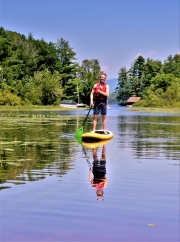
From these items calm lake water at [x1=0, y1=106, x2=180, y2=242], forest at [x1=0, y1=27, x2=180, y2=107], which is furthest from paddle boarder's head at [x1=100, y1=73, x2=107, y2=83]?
forest at [x1=0, y1=27, x2=180, y2=107]

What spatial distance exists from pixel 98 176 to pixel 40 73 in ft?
233

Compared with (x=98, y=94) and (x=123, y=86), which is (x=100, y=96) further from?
(x=123, y=86)

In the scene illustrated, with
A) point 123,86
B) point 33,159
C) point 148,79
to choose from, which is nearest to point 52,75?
point 148,79

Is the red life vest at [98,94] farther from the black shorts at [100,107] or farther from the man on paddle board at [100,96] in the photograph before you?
the black shorts at [100,107]

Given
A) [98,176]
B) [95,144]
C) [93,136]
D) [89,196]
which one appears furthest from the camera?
[93,136]

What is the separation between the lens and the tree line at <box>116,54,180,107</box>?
301 feet

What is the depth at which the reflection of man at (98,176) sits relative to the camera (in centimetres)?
597

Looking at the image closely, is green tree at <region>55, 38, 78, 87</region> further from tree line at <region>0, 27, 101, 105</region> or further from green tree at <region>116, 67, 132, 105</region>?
green tree at <region>116, 67, 132, 105</region>

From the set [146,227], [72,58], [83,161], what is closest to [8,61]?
[72,58]

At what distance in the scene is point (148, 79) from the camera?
375 ft

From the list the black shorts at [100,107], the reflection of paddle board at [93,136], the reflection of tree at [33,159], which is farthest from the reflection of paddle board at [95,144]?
the black shorts at [100,107]

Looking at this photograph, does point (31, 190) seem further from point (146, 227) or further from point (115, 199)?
point (146, 227)

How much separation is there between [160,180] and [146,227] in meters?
2.40

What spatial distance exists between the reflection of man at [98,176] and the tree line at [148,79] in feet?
243
